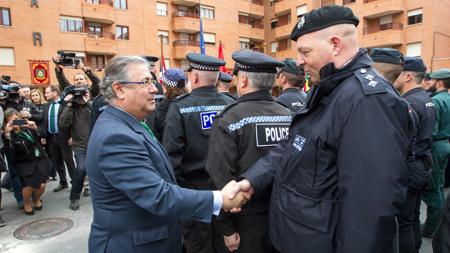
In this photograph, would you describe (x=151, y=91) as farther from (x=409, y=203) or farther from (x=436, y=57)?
(x=436, y=57)

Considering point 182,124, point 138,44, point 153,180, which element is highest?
point 138,44

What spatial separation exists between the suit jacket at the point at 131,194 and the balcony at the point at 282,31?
113 feet

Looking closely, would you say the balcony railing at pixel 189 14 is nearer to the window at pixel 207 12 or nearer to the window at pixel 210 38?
the window at pixel 207 12

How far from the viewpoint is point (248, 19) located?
36062mm

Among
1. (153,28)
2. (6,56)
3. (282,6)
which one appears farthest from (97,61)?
(282,6)

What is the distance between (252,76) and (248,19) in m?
35.9

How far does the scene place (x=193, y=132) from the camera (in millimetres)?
3107

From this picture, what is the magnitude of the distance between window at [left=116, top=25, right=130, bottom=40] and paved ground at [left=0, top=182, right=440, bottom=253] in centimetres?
2305

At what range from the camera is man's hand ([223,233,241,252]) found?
7.74 ft

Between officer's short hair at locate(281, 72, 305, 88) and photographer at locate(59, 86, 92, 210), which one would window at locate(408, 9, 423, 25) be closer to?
officer's short hair at locate(281, 72, 305, 88)

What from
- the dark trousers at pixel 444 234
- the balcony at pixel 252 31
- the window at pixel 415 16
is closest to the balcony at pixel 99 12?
the balcony at pixel 252 31

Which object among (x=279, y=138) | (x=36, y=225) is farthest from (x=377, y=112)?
(x=36, y=225)

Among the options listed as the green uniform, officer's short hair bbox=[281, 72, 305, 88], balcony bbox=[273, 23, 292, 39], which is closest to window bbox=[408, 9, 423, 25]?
balcony bbox=[273, 23, 292, 39]

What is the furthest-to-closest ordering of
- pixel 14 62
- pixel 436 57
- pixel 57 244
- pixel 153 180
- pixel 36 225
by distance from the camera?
1. pixel 436 57
2. pixel 14 62
3. pixel 36 225
4. pixel 57 244
5. pixel 153 180
